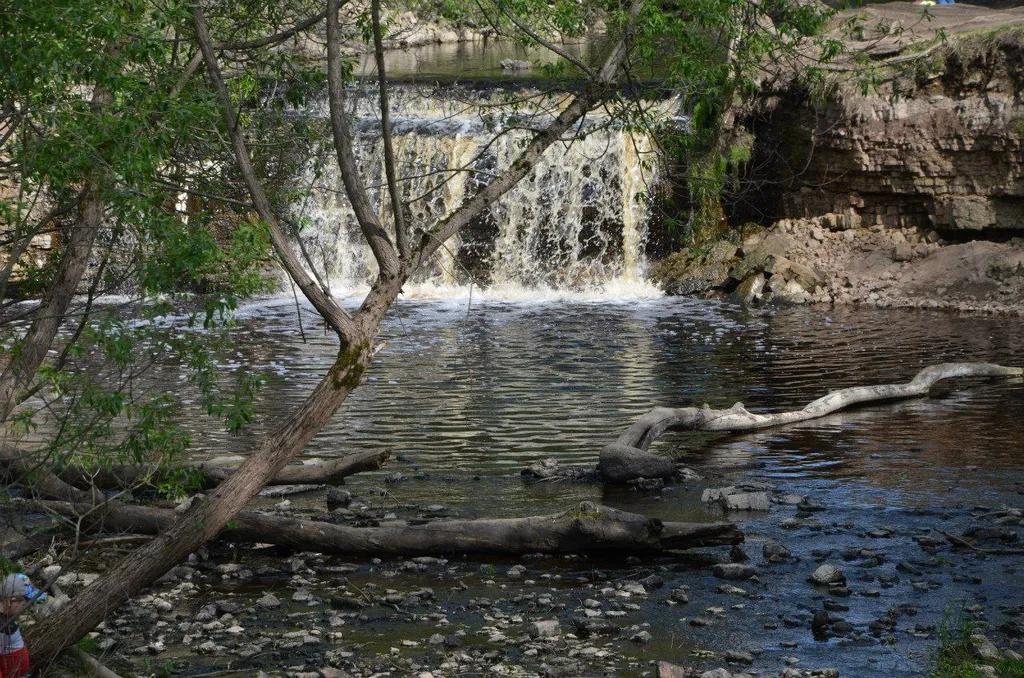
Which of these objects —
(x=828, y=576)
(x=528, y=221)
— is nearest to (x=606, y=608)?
(x=828, y=576)

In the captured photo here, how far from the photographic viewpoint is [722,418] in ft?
52.0

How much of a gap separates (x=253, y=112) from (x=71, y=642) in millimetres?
5788

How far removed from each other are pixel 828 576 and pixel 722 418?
5961mm

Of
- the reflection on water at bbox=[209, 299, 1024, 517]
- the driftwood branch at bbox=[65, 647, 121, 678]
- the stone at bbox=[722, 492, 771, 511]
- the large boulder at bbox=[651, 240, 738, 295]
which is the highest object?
the large boulder at bbox=[651, 240, 738, 295]

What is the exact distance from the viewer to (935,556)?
10602 mm

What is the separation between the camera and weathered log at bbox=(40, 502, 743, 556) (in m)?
10.4

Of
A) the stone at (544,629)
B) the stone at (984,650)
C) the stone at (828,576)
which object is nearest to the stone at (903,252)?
the stone at (828,576)

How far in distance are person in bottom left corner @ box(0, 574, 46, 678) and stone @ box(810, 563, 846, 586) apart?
20.4 ft

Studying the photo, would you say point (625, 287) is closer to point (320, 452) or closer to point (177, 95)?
point (320, 452)

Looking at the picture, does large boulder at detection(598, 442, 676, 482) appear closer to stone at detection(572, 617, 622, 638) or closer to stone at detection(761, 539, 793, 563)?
stone at detection(761, 539, 793, 563)

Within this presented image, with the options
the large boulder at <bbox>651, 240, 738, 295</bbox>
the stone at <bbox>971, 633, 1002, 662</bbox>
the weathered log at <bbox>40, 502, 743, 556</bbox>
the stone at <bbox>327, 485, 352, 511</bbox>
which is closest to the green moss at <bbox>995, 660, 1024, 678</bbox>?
the stone at <bbox>971, 633, 1002, 662</bbox>

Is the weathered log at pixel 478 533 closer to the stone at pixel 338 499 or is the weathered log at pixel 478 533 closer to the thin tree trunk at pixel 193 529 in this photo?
the stone at pixel 338 499

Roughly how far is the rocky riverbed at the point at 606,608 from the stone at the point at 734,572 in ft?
0.04

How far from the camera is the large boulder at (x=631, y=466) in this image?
44.0 ft
